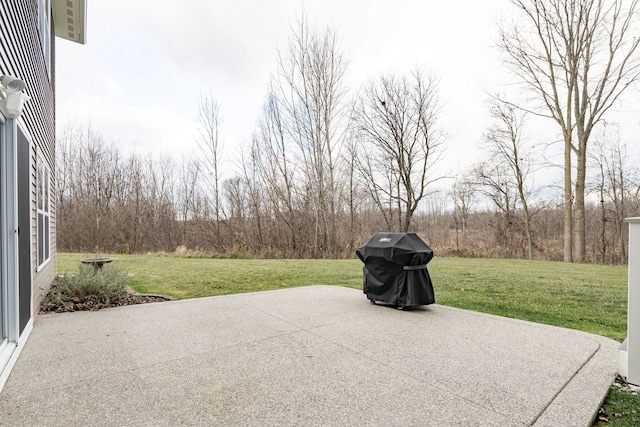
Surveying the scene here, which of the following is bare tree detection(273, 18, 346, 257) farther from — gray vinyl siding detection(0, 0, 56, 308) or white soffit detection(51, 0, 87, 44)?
gray vinyl siding detection(0, 0, 56, 308)

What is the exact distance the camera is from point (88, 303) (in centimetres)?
450

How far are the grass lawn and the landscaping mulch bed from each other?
557 millimetres

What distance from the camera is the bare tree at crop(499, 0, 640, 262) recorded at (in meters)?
11.4

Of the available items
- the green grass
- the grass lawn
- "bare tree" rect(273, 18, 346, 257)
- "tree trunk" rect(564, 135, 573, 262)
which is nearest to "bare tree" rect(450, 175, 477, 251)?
"tree trunk" rect(564, 135, 573, 262)

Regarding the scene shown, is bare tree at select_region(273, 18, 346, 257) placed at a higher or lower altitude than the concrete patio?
higher

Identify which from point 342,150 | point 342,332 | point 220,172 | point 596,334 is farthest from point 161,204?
point 596,334

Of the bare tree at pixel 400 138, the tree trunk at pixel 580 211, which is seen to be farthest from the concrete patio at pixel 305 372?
the bare tree at pixel 400 138

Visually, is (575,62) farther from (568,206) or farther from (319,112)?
(319,112)

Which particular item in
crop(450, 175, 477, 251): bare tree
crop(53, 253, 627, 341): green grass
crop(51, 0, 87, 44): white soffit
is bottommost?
crop(53, 253, 627, 341): green grass

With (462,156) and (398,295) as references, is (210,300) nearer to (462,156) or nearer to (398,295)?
(398,295)

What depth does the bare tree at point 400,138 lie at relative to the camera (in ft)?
49.3

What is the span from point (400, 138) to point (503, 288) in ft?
33.8

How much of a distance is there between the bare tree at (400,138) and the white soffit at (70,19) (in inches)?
420

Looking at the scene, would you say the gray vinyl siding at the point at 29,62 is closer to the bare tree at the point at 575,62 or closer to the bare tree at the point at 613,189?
the bare tree at the point at 575,62
